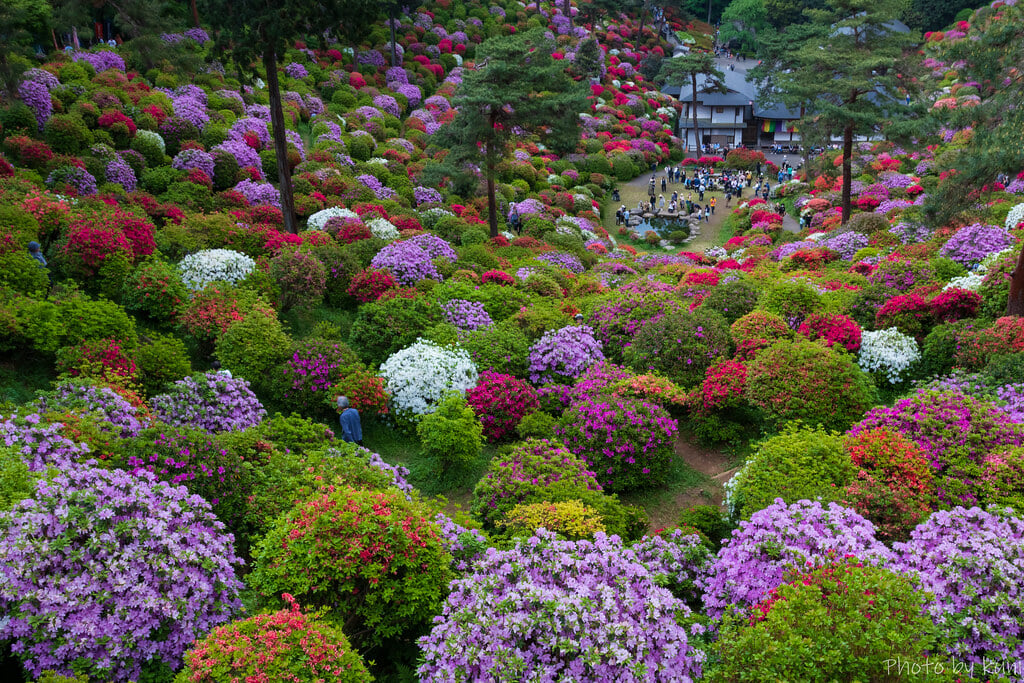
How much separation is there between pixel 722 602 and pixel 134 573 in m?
5.92

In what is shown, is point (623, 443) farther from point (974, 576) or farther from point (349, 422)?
point (974, 576)

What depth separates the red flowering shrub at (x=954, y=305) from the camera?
13.8 meters

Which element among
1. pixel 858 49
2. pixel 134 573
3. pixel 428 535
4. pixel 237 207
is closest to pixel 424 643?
pixel 428 535

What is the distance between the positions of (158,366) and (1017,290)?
16.0 m

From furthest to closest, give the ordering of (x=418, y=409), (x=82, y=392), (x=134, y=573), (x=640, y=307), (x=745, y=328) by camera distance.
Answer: (x=640, y=307)
(x=745, y=328)
(x=418, y=409)
(x=82, y=392)
(x=134, y=573)

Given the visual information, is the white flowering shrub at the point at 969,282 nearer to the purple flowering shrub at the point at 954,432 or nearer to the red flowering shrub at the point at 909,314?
the red flowering shrub at the point at 909,314

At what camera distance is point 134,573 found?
6488 mm

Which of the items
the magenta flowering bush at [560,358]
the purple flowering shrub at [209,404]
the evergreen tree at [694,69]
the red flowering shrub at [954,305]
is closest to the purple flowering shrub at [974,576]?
the magenta flowering bush at [560,358]

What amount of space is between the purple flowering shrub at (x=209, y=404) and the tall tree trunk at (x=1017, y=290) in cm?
1422

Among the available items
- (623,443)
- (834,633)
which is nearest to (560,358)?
(623,443)

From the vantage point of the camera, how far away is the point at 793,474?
9.02 metres

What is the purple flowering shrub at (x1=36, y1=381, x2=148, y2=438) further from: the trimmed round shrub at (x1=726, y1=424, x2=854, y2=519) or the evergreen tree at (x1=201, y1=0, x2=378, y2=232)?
the evergreen tree at (x1=201, y1=0, x2=378, y2=232)

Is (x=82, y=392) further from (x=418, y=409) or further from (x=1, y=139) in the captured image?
(x=1, y=139)

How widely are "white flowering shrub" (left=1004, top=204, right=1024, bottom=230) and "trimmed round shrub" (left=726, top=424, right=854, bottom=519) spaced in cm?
1442
